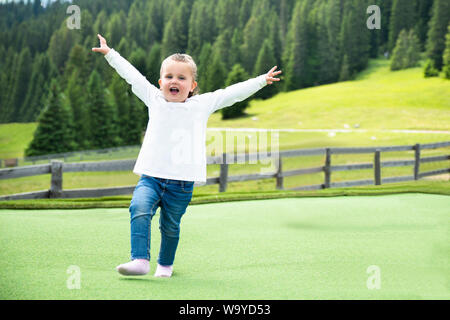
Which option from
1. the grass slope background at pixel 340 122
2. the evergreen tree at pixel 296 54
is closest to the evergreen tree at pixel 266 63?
the grass slope background at pixel 340 122

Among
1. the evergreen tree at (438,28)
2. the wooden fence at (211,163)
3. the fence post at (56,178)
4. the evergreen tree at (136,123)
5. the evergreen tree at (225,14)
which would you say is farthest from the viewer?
the evergreen tree at (225,14)

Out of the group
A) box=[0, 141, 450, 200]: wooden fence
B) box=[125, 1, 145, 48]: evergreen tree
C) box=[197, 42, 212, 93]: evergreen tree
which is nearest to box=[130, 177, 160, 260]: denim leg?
box=[0, 141, 450, 200]: wooden fence

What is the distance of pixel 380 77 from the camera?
178 feet

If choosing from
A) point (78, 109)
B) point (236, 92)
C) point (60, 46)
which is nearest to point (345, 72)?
point (78, 109)

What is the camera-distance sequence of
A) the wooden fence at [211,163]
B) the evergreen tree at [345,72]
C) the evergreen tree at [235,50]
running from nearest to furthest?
the wooden fence at [211,163]
the evergreen tree at [345,72]
the evergreen tree at [235,50]

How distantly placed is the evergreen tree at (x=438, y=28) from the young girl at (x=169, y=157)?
32972 mm

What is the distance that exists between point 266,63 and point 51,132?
2513cm

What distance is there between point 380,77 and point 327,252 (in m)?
52.8

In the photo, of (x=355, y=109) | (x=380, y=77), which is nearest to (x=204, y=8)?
(x=380, y=77)

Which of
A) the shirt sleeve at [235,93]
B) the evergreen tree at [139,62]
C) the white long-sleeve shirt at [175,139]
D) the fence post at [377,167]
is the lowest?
the fence post at [377,167]

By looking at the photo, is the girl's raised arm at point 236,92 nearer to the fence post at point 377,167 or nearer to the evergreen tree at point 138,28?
the fence post at point 377,167

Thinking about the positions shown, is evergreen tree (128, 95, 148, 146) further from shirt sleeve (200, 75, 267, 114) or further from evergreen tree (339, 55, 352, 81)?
shirt sleeve (200, 75, 267, 114)

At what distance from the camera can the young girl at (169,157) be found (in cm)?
345
